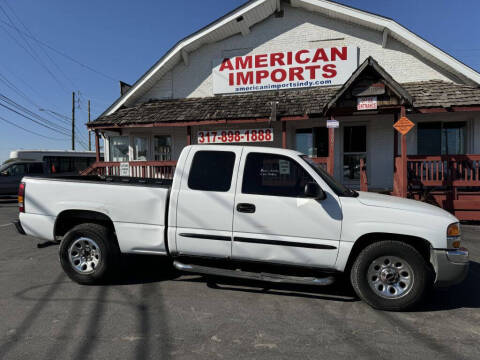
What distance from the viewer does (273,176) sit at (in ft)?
13.0

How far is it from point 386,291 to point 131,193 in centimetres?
332

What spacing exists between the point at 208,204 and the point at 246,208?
481 mm

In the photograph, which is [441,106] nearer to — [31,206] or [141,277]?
[141,277]

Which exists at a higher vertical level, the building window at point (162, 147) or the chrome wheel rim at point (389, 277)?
the building window at point (162, 147)

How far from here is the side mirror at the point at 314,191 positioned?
3453 mm

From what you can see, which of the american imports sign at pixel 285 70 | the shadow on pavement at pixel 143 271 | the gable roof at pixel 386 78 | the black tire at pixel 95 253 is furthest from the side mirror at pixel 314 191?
the american imports sign at pixel 285 70

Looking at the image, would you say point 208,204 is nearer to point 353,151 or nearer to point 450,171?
point 450,171

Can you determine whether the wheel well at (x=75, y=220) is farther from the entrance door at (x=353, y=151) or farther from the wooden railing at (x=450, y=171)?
the entrance door at (x=353, y=151)

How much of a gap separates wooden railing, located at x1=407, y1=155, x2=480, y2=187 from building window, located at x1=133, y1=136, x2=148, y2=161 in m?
10.5

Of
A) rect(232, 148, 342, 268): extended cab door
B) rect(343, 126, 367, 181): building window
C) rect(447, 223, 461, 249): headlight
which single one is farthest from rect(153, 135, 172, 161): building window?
rect(447, 223, 461, 249): headlight

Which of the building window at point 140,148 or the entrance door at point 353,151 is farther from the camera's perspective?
the building window at point 140,148

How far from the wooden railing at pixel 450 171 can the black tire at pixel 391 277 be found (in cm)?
605

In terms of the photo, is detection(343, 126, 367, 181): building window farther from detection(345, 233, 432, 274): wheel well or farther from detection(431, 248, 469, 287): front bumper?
detection(431, 248, 469, 287): front bumper

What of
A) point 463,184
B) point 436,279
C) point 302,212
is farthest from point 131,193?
point 463,184
